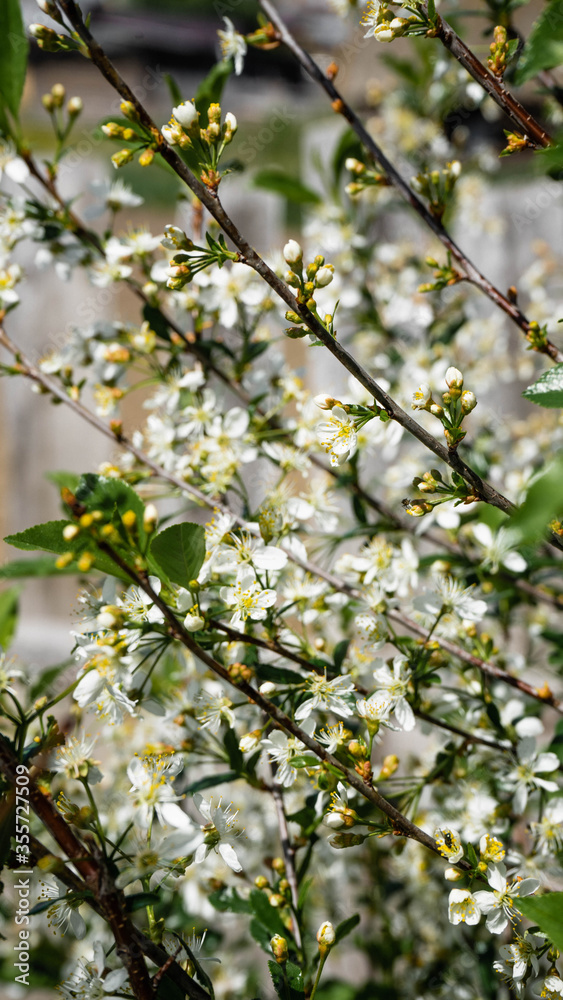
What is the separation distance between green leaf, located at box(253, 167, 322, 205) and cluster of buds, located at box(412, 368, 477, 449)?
2.23 feet

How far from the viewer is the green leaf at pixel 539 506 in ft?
1.23

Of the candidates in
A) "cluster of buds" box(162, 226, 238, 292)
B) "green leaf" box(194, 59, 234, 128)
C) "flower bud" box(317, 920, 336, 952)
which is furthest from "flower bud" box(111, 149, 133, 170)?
"flower bud" box(317, 920, 336, 952)

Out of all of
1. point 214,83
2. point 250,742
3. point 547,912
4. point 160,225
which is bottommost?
point 547,912

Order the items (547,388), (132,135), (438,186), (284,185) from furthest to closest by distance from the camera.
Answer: (284,185) < (438,186) < (132,135) < (547,388)

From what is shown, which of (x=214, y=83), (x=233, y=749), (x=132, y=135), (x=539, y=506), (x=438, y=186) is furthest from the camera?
(x=214, y=83)

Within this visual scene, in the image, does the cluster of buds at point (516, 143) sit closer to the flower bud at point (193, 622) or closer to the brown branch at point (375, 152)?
the brown branch at point (375, 152)

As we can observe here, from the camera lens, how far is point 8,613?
1024mm

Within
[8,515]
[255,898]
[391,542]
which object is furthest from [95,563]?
[8,515]

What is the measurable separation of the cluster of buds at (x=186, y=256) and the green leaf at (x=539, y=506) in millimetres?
351

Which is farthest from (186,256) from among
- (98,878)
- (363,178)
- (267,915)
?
(267,915)

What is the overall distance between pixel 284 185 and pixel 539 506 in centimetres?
99

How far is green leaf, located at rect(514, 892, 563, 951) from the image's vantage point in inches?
22.2

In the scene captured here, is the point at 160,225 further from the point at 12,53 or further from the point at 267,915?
the point at 267,915

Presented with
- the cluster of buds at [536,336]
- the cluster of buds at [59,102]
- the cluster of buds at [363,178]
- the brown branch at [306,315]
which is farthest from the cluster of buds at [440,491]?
the cluster of buds at [59,102]
